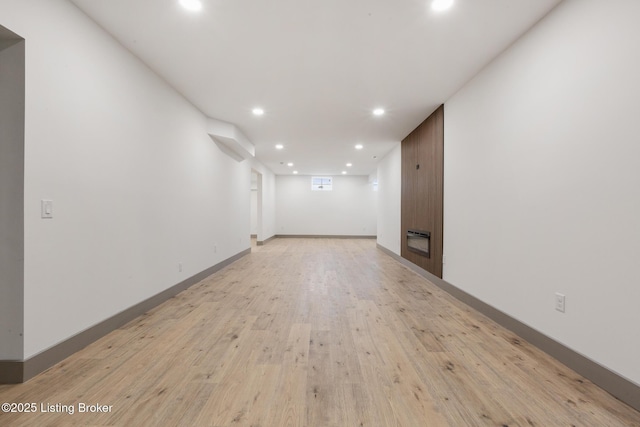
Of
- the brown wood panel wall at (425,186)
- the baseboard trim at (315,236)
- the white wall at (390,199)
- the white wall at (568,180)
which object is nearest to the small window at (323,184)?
the baseboard trim at (315,236)

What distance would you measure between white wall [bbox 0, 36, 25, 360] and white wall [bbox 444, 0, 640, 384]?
353cm

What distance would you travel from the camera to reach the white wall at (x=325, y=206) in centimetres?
1139

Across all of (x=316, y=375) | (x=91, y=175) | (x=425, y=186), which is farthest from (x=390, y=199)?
(x=91, y=175)

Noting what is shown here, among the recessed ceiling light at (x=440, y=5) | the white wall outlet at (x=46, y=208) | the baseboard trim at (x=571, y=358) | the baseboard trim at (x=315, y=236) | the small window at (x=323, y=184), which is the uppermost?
the recessed ceiling light at (x=440, y=5)

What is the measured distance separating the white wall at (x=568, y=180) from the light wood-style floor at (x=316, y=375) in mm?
358

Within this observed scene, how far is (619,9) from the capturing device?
1.59 metres

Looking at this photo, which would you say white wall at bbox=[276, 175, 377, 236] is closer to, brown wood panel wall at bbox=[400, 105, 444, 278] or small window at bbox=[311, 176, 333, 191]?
small window at bbox=[311, 176, 333, 191]

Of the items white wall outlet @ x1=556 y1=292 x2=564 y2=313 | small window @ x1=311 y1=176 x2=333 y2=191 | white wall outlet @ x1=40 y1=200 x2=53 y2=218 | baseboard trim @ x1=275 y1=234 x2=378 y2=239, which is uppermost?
small window @ x1=311 y1=176 x2=333 y2=191

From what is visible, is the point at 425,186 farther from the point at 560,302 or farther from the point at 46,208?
the point at 46,208

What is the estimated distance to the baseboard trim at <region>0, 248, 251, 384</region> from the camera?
63.9 inches

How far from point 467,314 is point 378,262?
3.15 metres

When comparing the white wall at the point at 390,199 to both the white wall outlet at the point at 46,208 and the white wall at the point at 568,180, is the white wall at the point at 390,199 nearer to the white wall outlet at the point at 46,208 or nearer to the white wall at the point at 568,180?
the white wall at the point at 568,180

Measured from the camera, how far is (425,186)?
4516 millimetres

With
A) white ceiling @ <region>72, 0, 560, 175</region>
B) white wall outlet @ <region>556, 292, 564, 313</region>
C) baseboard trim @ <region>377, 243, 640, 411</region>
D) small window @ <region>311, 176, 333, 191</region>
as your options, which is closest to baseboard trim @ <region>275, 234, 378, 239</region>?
small window @ <region>311, 176, 333, 191</region>
